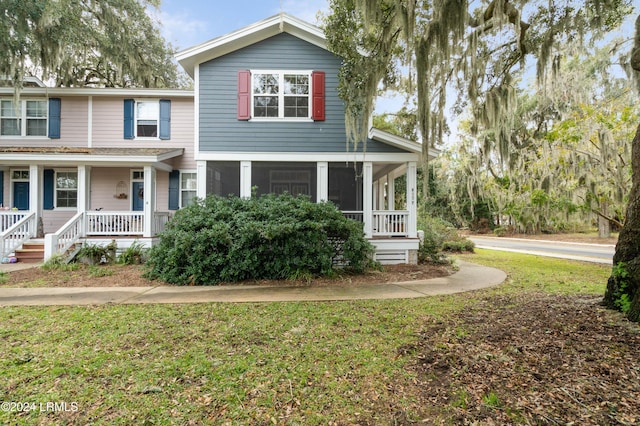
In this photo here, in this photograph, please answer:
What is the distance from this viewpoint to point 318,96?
908 centimetres

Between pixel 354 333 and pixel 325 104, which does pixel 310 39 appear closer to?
pixel 325 104

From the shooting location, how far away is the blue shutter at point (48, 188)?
419 inches

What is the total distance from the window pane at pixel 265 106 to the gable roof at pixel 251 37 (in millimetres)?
1603

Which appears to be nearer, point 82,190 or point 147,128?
point 82,190

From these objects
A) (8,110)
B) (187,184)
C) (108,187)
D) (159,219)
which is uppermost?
(8,110)

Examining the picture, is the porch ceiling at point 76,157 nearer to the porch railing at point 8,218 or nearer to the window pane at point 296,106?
the porch railing at point 8,218

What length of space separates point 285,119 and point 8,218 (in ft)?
29.2

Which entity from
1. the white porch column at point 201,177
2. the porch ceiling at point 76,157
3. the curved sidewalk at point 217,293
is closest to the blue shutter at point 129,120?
the porch ceiling at point 76,157

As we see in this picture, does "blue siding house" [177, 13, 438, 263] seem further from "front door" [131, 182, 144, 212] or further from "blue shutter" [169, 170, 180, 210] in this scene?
"front door" [131, 182, 144, 212]

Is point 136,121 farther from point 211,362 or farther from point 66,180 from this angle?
point 211,362

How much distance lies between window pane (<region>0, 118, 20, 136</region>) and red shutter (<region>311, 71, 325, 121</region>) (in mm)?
10330

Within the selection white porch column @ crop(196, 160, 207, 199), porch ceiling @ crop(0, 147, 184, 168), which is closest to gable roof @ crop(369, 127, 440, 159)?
white porch column @ crop(196, 160, 207, 199)

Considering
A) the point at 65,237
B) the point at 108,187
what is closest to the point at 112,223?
the point at 65,237

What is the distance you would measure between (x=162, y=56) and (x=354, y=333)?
17.3 meters
